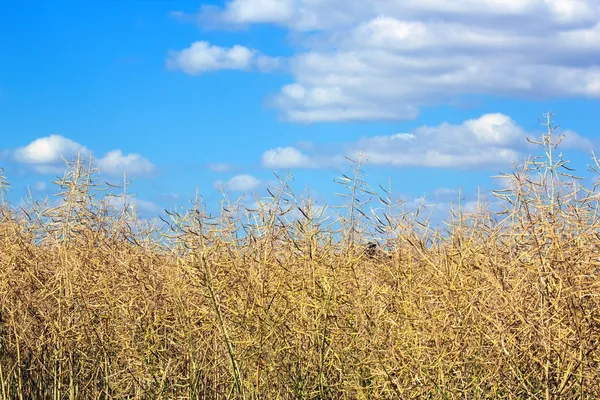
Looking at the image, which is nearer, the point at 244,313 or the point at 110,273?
the point at 244,313

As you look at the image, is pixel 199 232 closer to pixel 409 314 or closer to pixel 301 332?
pixel 301 332

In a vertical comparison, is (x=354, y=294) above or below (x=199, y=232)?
below

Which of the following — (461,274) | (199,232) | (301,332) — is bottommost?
(301,332)

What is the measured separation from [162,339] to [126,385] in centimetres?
65

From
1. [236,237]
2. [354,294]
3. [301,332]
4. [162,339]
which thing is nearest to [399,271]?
[354,294]

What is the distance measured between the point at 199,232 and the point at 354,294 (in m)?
1.29

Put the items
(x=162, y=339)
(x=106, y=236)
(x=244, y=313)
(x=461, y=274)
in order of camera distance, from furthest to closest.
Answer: (x=106, y=236) → (x=162, y=339) → (x=244, y=313) → (x=461, y=274)

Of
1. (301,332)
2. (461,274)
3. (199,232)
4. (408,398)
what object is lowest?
(408,398)

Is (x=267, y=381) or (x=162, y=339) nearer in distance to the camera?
(x=267, y=381)

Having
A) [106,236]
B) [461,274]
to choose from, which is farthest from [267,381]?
[106,236]

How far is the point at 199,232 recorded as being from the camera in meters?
6.68

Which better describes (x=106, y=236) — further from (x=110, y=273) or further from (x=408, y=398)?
(x=408, y=398)

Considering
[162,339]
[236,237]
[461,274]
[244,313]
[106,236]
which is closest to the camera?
[461,274]

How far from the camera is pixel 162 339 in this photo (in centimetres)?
753
